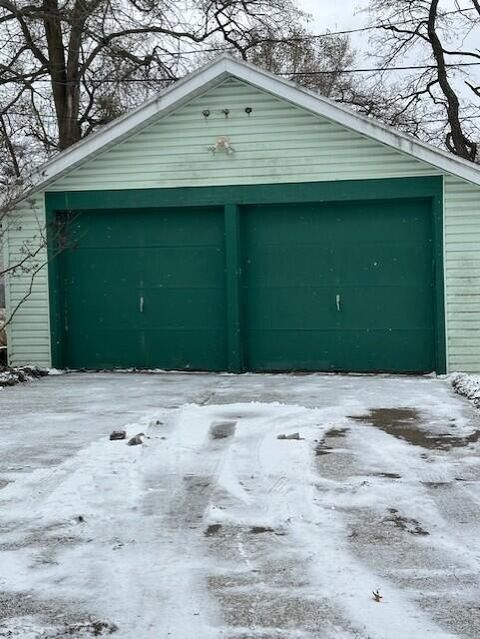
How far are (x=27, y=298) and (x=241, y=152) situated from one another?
3.74m

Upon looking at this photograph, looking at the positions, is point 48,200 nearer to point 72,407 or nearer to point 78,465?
point 72,407

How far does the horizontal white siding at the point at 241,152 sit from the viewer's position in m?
11.6

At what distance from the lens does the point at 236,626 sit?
11.7ft

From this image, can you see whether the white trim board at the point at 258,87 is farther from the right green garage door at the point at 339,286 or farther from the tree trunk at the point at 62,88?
the tree trunk at the point at 62,88

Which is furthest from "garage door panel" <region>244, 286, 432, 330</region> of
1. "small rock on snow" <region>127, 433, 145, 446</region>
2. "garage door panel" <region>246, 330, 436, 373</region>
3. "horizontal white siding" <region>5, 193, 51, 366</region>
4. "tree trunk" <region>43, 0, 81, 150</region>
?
"tree trunk" <region>43, 0, 81, 150</region>

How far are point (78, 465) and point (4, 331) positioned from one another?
7.86 m

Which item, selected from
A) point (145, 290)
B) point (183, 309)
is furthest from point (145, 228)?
point (183, 309)

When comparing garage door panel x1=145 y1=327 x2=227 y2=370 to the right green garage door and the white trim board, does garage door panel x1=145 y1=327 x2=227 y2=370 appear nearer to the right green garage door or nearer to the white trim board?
the right green garage door

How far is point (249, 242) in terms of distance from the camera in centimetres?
1206

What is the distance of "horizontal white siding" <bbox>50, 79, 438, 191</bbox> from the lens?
455 inches

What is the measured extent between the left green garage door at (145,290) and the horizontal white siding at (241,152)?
519 millimetres

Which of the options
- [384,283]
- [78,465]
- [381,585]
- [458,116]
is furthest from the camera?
[458,116]

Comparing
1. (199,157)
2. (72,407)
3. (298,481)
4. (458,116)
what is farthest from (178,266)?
(458,116)

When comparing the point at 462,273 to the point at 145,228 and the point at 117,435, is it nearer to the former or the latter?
the point at 145,228
